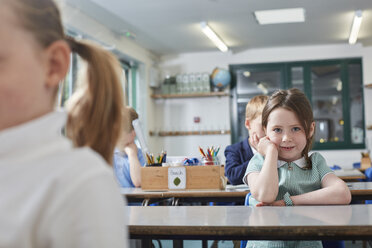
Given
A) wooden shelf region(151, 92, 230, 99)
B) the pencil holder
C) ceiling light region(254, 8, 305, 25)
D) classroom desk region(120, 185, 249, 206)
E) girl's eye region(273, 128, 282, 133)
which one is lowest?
classroom desk region(120, 185, 249, 206)

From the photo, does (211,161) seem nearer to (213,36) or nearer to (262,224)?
(262,224)

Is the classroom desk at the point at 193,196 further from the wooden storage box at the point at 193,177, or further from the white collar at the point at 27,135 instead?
the white collar at the point at 27,135

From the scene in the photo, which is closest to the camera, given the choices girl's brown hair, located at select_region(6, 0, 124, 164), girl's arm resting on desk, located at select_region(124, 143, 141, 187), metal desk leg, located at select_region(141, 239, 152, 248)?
girl's brown hair, located at select_region(6, 0, 124, 164)

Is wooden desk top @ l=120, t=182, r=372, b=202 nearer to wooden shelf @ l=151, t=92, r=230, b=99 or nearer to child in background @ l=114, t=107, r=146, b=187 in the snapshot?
child in background @ l=114, t=107, r=146, b=187

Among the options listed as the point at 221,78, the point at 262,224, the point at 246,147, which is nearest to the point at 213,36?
the point at 221,78

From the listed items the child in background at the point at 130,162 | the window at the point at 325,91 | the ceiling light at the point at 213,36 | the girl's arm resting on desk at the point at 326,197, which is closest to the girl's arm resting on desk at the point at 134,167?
the child in background at the point at 130,162

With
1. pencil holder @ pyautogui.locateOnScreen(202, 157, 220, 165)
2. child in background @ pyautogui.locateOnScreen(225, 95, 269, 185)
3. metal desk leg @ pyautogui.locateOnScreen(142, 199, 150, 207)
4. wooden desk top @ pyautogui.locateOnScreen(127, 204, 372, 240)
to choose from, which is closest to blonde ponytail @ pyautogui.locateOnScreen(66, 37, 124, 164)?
wooden desk top @ pyautogui.locateOnScreen(127, 204, 372, 240)

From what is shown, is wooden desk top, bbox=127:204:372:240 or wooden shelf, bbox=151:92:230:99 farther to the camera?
wooden shelf, bbox=151:92:230:99

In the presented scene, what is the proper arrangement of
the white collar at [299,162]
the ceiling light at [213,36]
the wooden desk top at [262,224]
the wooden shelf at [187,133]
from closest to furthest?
the wooden desk top at [262,224]
the white collar at [299,162]
the ceiling light at [213,36]
the wooden shelf at [187,133]

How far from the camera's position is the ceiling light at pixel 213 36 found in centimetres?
601

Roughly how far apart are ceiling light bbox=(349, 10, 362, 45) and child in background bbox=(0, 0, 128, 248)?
5.60m

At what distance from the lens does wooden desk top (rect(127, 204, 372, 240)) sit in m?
1.17

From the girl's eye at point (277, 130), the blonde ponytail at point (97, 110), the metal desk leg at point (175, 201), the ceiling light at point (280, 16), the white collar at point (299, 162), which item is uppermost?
the ceiling light at point (280, 16)

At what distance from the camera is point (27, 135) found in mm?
537
